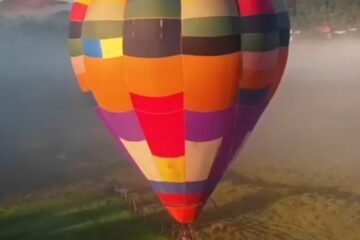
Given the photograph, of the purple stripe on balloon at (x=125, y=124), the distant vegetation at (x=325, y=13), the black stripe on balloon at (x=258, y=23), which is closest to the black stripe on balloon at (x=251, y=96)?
the black stripe on balloon at (x=258, y=23)

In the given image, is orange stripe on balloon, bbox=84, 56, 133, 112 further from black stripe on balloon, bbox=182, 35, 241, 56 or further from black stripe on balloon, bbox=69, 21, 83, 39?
black stripe on balloon, bbox=182, 35, 241, 56

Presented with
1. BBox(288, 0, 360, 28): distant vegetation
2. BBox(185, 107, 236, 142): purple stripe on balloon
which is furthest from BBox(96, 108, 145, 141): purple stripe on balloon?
BBox(288, 0, 360, 28): distant vegetation

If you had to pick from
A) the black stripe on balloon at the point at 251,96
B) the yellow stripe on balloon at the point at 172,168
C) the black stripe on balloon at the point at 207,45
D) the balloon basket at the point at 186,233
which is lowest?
the balloon basket at the point at 186,233

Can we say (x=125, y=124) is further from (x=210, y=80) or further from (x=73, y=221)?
(x=73, y=221)

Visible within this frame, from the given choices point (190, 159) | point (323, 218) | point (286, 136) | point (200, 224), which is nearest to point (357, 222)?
point (323, 218)

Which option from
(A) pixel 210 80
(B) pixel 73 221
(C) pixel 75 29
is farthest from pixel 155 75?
(B) pixel 73 221

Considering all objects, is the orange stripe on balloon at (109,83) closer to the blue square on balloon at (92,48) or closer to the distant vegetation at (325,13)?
the blue square on balloon at (92,48)
